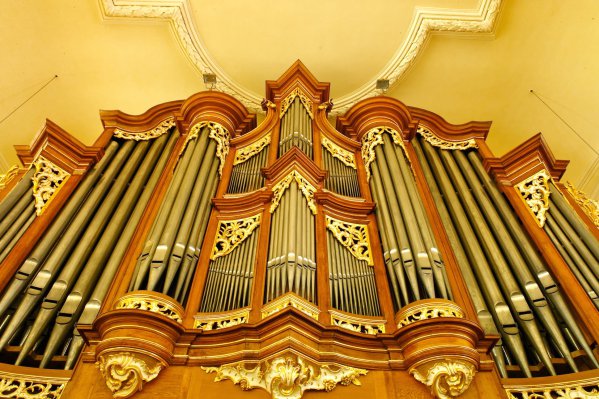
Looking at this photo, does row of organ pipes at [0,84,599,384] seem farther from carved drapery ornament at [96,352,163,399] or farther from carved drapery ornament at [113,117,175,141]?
carved drapery ornament at [113,117,175,141]

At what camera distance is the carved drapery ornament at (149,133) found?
621 cm

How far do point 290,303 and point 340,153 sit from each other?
113 inches

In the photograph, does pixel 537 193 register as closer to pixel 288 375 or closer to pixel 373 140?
pixel 373 140

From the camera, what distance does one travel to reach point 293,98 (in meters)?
6.42

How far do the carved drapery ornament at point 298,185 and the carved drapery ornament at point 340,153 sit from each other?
109 cm

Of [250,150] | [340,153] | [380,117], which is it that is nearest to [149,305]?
[250,150]

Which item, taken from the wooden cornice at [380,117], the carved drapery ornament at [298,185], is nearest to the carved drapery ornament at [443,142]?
the wooden cornice at [380,117]

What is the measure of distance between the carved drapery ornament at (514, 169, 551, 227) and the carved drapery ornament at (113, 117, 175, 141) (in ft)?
13.4

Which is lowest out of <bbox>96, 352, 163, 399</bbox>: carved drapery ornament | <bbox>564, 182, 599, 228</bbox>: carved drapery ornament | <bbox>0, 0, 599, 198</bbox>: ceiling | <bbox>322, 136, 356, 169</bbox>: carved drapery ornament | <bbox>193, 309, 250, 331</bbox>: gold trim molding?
<bbox>96, 352, 163, 399</bbox>: carved drapery ornament

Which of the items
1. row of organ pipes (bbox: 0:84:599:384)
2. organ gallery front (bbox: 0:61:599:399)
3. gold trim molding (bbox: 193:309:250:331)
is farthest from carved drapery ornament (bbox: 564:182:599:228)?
gold trim molding (bbox: 193:309:250:331)

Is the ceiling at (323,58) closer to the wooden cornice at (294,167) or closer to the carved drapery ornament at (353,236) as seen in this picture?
the wooden cornice at (294,167)

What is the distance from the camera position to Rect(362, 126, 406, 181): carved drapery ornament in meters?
5.50

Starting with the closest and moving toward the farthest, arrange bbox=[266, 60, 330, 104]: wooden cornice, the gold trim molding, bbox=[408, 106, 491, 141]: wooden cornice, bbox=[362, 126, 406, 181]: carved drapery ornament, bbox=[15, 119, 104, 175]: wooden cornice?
the gold trim molding
bbox=[15, 119, 104, 175]: wooden cornice
bbox=[362, 126, 406, 181]: carved drapery ornament
bbox=[408, 106, 491, 141]: wooden cornice
bbox=[266, 60, 330, 104]: wooden cornice

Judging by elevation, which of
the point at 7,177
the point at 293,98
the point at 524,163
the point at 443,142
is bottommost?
the point at 7,177
